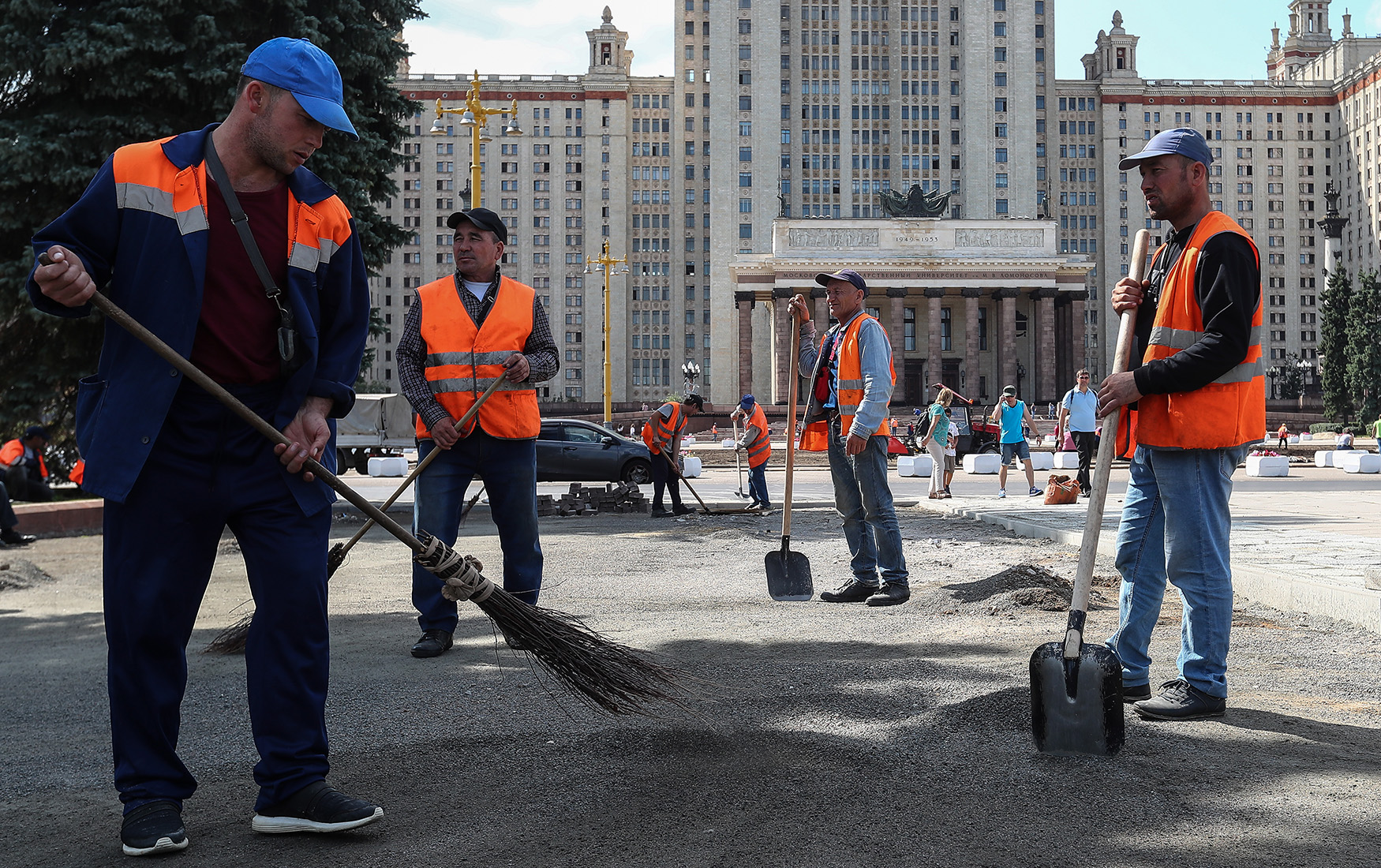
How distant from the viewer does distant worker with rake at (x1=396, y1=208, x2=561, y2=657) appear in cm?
539

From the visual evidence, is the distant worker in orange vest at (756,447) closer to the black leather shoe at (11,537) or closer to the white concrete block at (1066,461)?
the black leather shoe at (11,537)

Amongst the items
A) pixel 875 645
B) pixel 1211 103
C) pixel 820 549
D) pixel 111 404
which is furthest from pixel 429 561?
pixel 1211 103

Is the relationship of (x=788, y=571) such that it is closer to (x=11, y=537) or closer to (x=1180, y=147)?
(x=1180, y=147)

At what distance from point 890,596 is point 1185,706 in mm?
2938

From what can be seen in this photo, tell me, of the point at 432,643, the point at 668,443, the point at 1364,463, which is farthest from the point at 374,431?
the point at 432,643

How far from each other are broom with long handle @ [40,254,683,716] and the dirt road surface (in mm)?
155

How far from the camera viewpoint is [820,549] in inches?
403

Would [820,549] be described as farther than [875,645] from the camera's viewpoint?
Yes

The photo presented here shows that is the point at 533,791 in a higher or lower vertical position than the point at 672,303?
lower

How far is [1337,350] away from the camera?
54.5 meters

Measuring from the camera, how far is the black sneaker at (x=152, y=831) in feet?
8.95

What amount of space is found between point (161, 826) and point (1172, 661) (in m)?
4.02

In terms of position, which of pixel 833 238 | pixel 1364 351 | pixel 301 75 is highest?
pixel 833 238

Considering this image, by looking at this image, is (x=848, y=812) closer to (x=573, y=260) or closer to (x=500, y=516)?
(x=500, y=516)
